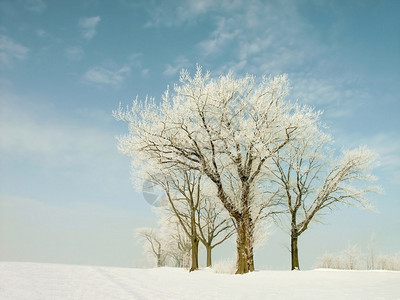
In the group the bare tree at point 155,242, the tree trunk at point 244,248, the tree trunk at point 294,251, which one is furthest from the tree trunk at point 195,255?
the bare tree at point 155,242

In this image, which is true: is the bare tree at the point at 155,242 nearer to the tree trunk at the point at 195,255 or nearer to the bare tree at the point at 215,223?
the bare tree at the point at 215,223

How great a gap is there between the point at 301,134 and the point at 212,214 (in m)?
15.0

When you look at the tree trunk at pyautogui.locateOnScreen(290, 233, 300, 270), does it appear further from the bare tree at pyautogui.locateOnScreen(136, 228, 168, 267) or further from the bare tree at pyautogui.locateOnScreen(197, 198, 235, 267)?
the bare tree at pyautogui.locateOnScreen(136, 228, 168, 267)

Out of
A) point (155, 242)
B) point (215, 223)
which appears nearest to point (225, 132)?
point (215, 223)

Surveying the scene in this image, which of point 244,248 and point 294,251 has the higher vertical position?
point 244,248

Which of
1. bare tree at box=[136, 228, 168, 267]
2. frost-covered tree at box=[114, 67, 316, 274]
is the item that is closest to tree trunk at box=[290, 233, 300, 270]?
frost-covered tree at box=[114, 67, 316, 274]

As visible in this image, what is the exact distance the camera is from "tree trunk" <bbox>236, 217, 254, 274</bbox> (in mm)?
16422

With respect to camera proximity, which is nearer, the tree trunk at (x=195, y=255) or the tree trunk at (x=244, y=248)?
the tree trunk at (x=244, y=248)

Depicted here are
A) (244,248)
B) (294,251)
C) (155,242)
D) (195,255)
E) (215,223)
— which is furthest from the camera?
(155,242)

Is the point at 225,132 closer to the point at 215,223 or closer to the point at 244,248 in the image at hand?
the point at 244,248

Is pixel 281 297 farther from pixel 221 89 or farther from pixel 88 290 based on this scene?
pixel 221 89

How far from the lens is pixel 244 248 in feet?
54.5

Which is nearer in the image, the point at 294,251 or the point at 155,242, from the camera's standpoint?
the point at 294,251

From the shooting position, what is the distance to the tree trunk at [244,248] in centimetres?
1642
